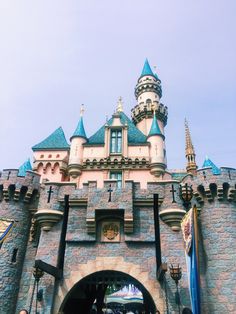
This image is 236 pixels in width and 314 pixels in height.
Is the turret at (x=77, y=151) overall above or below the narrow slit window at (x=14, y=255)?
above

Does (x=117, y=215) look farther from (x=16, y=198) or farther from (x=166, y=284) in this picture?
(x=16, y=198)

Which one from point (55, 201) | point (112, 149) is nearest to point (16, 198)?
point (55, 201)

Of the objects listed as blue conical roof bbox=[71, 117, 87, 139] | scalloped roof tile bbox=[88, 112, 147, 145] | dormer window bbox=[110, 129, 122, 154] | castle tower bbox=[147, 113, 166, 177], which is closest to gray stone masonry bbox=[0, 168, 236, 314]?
castle tower bbox=[147, 113, 166, 177]

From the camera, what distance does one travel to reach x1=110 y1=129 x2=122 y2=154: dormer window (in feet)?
72.9

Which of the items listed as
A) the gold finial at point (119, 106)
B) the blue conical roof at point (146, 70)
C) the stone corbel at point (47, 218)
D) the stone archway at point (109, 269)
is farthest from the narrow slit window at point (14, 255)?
the blue conical roof at point (146, 70)

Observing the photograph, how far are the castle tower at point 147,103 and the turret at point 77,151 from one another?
8.40m

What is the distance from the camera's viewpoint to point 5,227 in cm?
1339

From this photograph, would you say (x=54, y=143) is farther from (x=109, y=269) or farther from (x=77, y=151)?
(x=109, y=269)

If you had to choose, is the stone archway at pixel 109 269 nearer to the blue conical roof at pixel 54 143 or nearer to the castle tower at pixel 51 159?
the castle tower at pixel 51 159

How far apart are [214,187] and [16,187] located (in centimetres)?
1014

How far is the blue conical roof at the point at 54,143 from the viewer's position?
2325cm

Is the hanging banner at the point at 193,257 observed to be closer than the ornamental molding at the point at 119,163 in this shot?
Yes

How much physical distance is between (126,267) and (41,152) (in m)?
13.7

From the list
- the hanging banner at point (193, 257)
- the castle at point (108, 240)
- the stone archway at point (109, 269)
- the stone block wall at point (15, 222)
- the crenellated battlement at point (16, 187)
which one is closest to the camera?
the hanging banner at point (193, 257)
